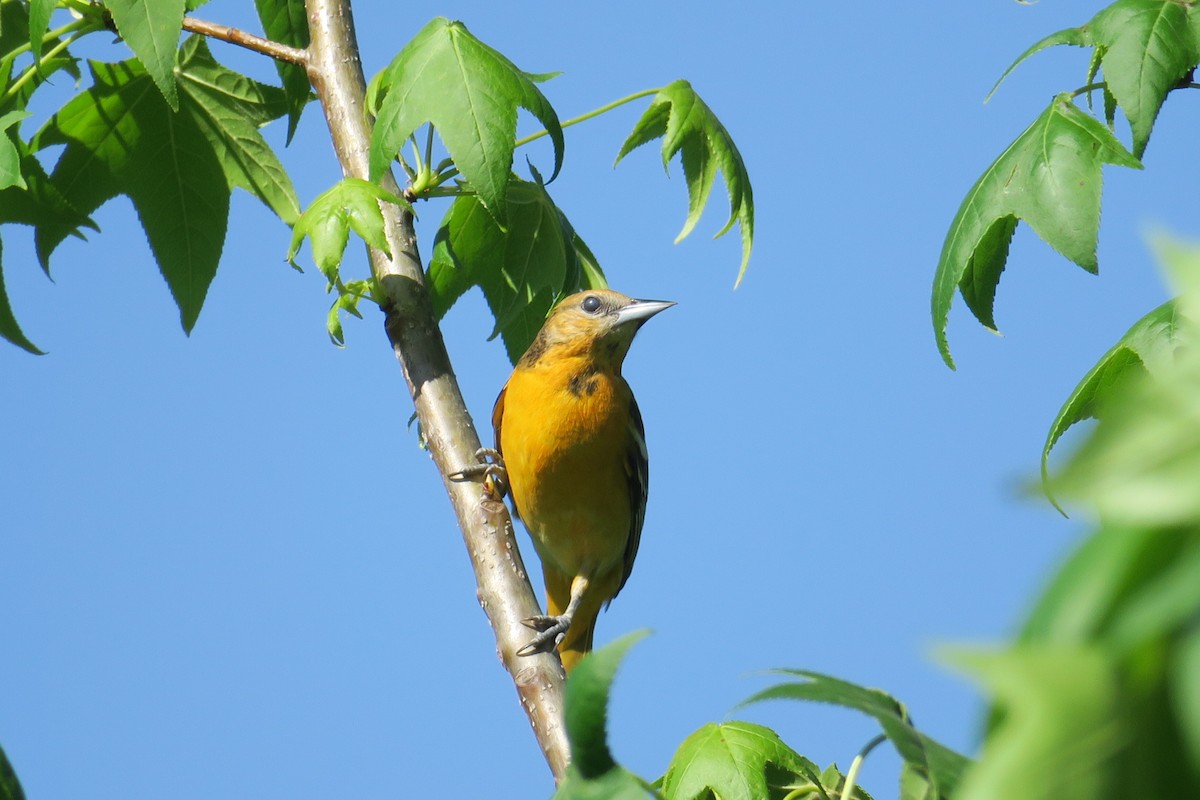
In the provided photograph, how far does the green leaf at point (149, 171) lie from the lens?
400 centimetres

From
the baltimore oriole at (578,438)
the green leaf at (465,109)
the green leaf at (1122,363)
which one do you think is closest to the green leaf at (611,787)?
the green leaf at (1122,363)

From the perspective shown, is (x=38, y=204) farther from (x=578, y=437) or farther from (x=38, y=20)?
(x=578, y=437)

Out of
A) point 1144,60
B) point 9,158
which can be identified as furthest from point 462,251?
point 1144,60

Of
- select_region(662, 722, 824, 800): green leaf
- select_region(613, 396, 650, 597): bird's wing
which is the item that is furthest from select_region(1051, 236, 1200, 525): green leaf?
select_region(613, 396, 650, 597): bird's wing

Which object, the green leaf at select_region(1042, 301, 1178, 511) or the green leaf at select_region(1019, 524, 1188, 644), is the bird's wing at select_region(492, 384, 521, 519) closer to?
the green leaf at select_region(1042, 301, 1178, 511)

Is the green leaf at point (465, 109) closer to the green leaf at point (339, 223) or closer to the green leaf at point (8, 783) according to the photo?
the green leaf at point (339, 223)

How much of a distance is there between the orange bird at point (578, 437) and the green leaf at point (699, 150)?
1860 millimetres

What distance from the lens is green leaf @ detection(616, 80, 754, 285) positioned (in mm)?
3834

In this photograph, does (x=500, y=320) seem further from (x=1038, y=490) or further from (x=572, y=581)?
(x=1038, y=490)

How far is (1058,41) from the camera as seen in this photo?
336 cm

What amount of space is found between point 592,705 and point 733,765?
6.15 feet

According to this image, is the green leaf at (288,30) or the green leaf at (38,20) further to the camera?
the green leaf at (288,30)

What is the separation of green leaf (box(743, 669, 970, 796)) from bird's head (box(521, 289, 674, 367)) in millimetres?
4892

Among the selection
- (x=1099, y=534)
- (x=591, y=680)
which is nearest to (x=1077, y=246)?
(x=591, y=680)
